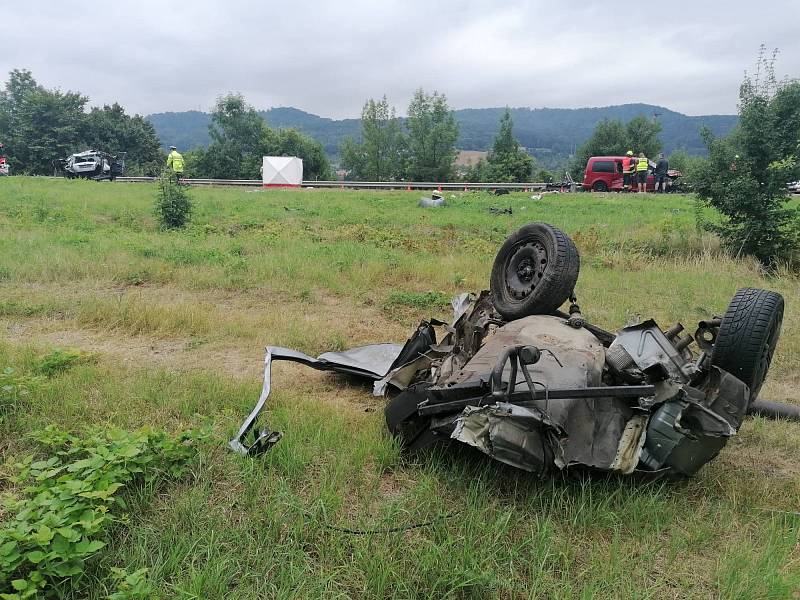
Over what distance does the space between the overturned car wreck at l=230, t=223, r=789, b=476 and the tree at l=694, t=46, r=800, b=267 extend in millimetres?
7127

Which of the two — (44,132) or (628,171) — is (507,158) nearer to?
(628,171)

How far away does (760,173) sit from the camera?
356 inches

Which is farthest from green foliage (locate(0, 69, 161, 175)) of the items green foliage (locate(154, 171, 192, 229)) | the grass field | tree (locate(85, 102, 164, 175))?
the grass field

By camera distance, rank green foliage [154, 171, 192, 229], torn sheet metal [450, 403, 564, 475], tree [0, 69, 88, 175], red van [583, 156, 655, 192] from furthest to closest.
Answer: tree [0, 69, 88, 175], red van [583, 156, 655, 192], green foliage [154, 171, 192, 229], torn sheet metal [450, 403, 564, 475]

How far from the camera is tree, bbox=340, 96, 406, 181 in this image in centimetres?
5678

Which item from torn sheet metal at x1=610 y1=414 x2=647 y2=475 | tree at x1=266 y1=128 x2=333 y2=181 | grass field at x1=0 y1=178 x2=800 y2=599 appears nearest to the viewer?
grass field at x1=0 y1=178 x2=800 y2=599

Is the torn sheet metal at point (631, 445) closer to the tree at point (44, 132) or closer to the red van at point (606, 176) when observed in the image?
the red van at point (606, 176)

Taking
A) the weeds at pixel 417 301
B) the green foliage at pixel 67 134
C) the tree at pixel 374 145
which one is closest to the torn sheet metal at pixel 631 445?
the weeds at pixel 417 301

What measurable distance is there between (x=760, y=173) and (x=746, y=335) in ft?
25.3

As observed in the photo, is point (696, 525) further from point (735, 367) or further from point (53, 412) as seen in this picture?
point (53, 412)

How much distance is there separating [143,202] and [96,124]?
34899mm

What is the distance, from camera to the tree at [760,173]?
29.1 ft

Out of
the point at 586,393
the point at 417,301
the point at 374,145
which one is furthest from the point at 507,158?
the point at 586,393

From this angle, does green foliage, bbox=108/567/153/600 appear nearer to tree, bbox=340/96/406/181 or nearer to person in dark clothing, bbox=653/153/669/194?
person in dark clothing, bbox=653/153/669/194
